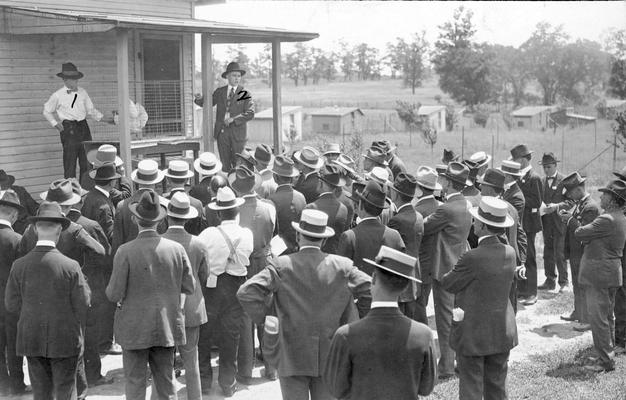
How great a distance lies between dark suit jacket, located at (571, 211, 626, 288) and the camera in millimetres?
8117

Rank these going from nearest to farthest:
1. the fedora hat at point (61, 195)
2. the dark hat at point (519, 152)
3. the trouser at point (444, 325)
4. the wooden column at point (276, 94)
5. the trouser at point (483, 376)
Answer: the trouser at point (483, 376), the fedora hat at point (61, 195), the trouser at point (444, 325), the dark hat at point (519, 152), the wooden column at point (276, 94)

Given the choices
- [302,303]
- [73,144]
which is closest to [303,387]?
[302,303]

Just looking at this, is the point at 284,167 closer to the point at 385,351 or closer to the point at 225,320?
the point at 225,320

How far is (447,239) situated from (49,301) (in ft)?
14.2

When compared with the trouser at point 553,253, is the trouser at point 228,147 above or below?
above

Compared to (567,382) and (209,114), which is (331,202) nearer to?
(567,382)

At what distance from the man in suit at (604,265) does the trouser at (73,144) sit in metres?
8.62

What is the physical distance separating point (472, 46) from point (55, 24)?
8469cm

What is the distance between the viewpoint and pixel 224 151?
45.8 feet

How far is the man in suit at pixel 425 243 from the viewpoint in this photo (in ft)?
26.5

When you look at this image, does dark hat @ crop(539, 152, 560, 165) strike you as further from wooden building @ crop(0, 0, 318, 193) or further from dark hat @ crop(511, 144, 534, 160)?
wooden building @ crop(0, 0, 318, 193)

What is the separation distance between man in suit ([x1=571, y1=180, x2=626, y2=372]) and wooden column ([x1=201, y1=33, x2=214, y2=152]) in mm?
7388

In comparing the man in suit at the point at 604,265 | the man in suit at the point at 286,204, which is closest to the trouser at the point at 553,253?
the man in suit at the point at 604,265

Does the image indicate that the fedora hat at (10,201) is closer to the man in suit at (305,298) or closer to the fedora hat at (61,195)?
the fedora hat at (61,195)
